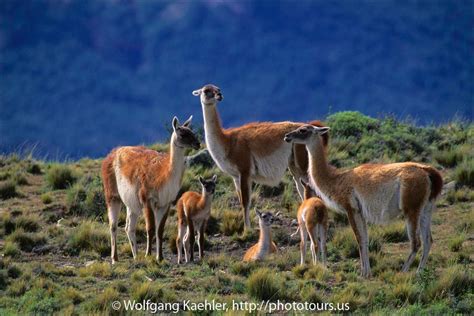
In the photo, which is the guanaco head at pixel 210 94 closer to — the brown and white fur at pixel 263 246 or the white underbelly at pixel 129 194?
the white underbelly at pixel 129 194

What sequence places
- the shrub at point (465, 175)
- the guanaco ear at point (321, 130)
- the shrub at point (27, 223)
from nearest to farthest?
the guanaco ear at point (321, 130)
the shrub at point (27, 223)
the shrub at point (465, 175)

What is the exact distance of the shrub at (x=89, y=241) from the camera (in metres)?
14.2

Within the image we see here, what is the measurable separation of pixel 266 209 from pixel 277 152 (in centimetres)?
173

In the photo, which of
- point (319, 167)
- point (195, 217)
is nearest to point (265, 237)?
point (195, 217)

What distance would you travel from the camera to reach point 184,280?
11500mm

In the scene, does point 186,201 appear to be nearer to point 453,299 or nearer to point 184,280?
point 184,280

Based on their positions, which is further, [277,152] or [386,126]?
[386,126]

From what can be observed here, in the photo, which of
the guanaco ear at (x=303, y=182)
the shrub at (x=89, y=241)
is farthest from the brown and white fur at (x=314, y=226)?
the shrub at (x=89, y=241)

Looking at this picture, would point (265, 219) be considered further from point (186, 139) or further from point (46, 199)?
point (46, 199)

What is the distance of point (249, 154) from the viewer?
48.9 ft

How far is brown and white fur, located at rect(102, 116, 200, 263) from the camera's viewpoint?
12.8 m

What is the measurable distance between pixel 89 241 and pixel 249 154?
115 inches

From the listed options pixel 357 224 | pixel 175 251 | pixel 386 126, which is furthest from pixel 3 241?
pixel 386 126

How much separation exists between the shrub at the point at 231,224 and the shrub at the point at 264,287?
390cm
